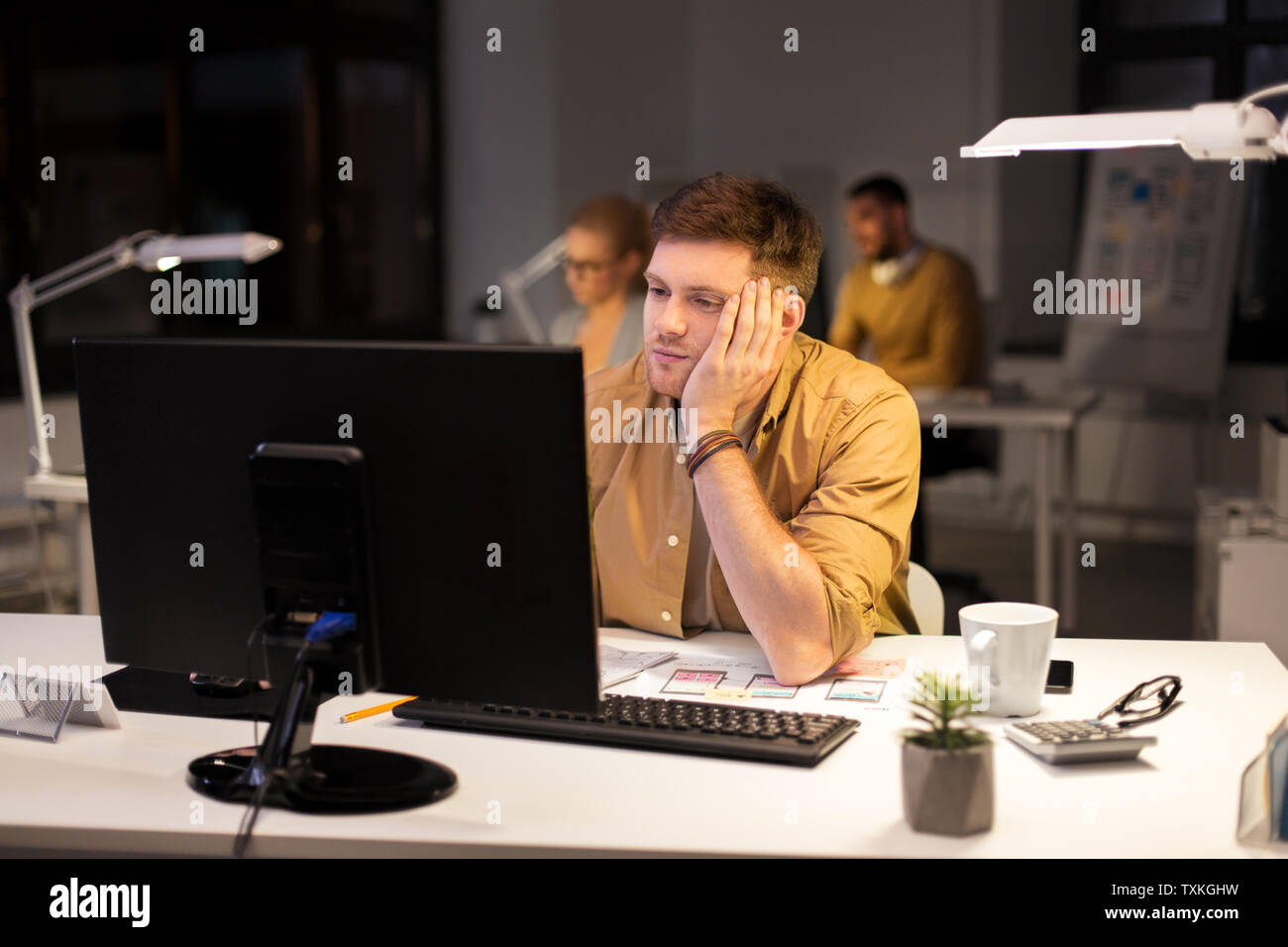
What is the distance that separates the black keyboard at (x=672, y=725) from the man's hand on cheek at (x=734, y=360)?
17.1 inches

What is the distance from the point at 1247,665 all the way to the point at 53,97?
4655mm

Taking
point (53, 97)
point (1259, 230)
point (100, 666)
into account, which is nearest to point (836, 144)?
point (1259, 230)

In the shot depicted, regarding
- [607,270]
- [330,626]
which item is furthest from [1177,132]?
[607,270]

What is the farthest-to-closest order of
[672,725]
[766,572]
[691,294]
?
1. [691,294]
2. [766,572]
3. [672,725]

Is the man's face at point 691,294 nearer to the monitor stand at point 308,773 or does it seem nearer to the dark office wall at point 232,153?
the monitor stand at point 308,773

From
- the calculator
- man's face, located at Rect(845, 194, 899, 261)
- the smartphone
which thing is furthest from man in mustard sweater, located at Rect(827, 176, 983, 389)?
the calculator

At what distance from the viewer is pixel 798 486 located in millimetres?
1896

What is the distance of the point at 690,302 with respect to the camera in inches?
72.9

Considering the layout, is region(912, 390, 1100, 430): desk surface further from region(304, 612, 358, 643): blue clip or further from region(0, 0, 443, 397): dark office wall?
region(304, 612, 358, 643): blue clip

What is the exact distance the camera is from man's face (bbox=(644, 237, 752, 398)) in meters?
1.85

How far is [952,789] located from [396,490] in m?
0.57
